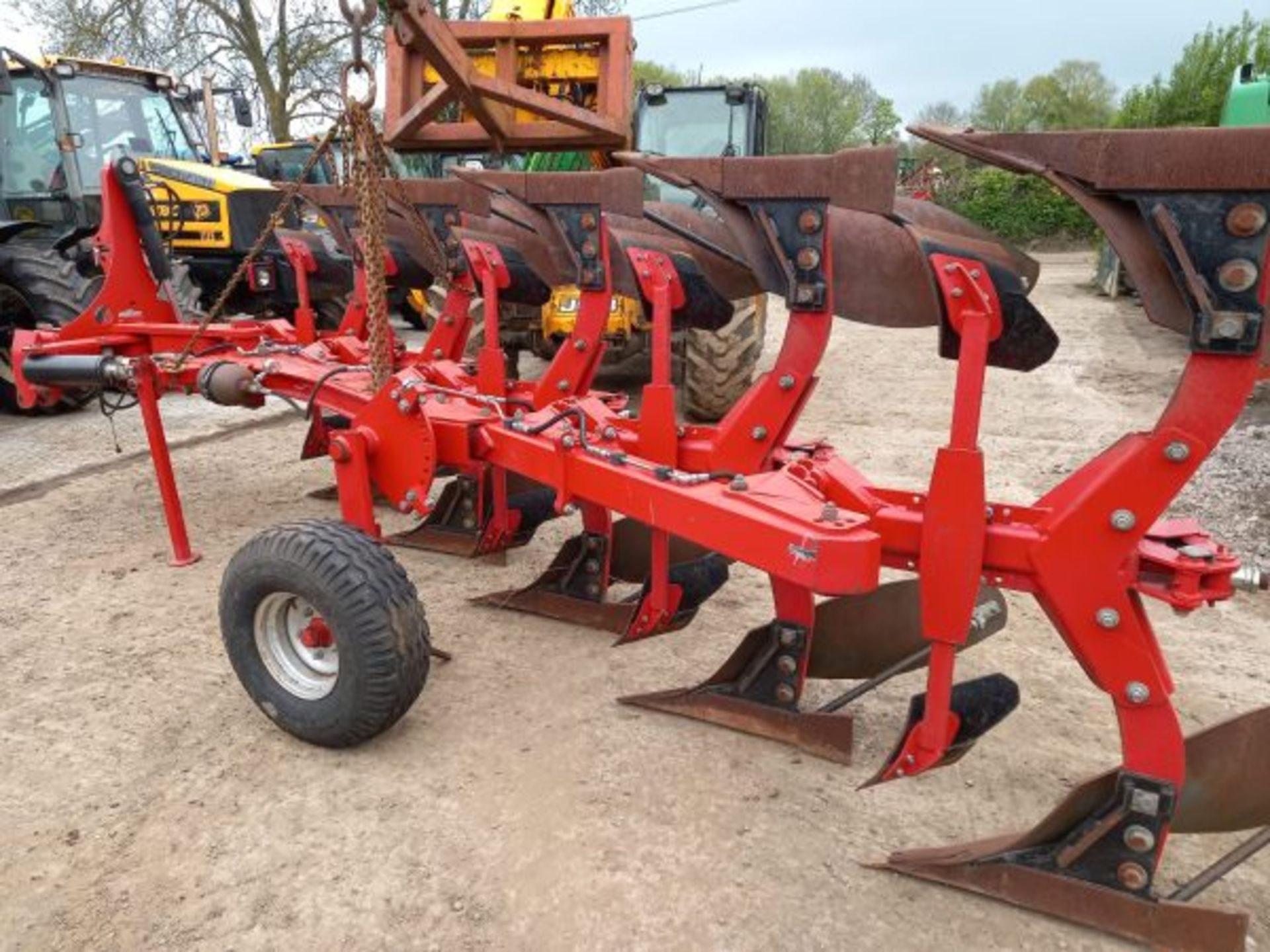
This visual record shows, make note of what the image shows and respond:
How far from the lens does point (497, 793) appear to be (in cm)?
258

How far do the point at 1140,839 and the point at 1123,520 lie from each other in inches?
27.0

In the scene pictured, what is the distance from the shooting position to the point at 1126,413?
7.36m

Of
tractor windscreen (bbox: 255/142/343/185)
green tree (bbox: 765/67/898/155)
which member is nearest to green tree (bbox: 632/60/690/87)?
green tree (bbox: 765/67/898/155)

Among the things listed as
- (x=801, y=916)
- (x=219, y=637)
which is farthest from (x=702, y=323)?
(x=219, y=637)

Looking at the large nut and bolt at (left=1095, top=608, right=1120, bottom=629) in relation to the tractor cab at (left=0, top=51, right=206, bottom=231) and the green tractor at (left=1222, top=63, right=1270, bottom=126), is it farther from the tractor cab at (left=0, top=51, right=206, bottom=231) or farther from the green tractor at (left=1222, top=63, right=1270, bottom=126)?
the green tractor at (left=1222, top=63, right=1270, bottom=126)

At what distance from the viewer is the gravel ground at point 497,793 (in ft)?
7.00

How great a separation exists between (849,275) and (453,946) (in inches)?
73.9

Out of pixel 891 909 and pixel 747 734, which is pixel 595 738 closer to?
pixel 747 734

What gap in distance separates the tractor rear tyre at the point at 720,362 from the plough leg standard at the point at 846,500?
254cm

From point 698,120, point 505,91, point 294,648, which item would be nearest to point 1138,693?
point 294,648

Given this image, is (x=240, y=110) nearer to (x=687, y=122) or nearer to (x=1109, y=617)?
(x=687, y=122)

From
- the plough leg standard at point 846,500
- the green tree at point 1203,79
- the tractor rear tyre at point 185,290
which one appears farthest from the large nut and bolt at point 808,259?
the green tree at point 1203,79

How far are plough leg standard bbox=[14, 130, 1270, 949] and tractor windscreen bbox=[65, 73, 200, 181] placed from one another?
5501 mm

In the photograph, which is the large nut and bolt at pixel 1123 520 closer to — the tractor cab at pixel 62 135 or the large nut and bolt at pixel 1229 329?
the large nut and bolt at pixel 1229 329
